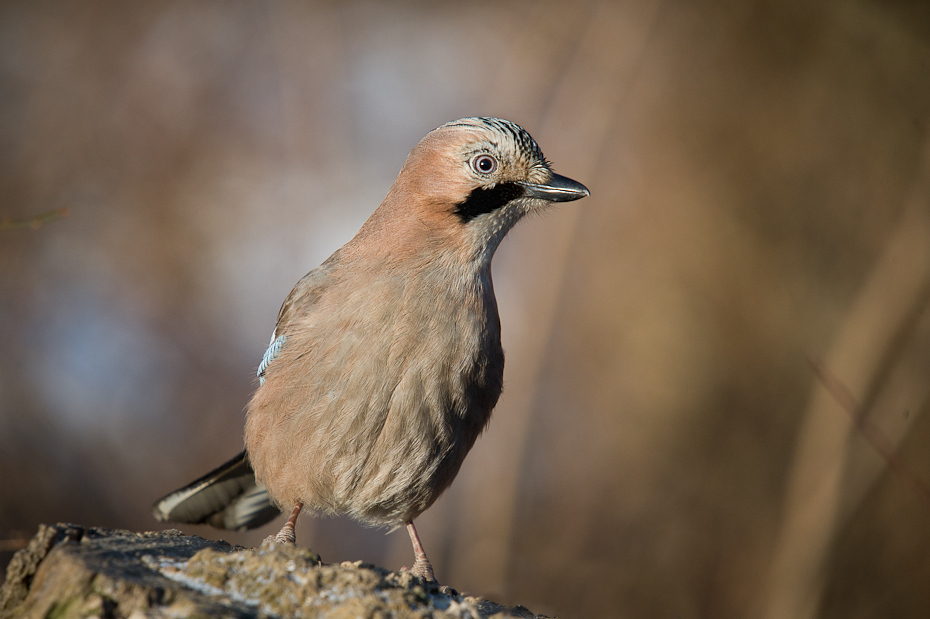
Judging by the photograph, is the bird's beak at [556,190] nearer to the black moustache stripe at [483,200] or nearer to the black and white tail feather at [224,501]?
→ the black moustache stripe at [483,200]

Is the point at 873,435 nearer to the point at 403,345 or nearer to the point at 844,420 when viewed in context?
the point at 844,420

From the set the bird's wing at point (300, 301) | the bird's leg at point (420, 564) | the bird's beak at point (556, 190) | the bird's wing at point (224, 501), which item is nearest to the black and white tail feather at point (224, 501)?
the bird's wing at point (224, 501)

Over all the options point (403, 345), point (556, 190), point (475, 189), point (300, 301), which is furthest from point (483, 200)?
point (300, 301)

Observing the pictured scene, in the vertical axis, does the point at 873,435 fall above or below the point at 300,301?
above

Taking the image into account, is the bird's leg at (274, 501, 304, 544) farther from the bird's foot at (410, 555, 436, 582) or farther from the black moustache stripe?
the black moustache stripe

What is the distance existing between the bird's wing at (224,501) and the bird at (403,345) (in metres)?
0.67

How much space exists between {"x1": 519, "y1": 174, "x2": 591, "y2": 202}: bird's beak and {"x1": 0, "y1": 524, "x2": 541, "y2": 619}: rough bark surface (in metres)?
2.04

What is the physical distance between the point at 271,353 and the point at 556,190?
6.15 ft

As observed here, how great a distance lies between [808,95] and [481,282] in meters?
4.11

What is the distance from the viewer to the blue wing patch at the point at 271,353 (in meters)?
3.64

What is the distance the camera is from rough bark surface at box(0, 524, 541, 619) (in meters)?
1.87

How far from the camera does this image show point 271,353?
386 cm

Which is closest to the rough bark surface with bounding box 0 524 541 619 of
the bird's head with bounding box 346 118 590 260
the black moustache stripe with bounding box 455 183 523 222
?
the bird's head with bounding box 346 118 590 260

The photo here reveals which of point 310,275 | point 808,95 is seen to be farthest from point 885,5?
point 310,275
